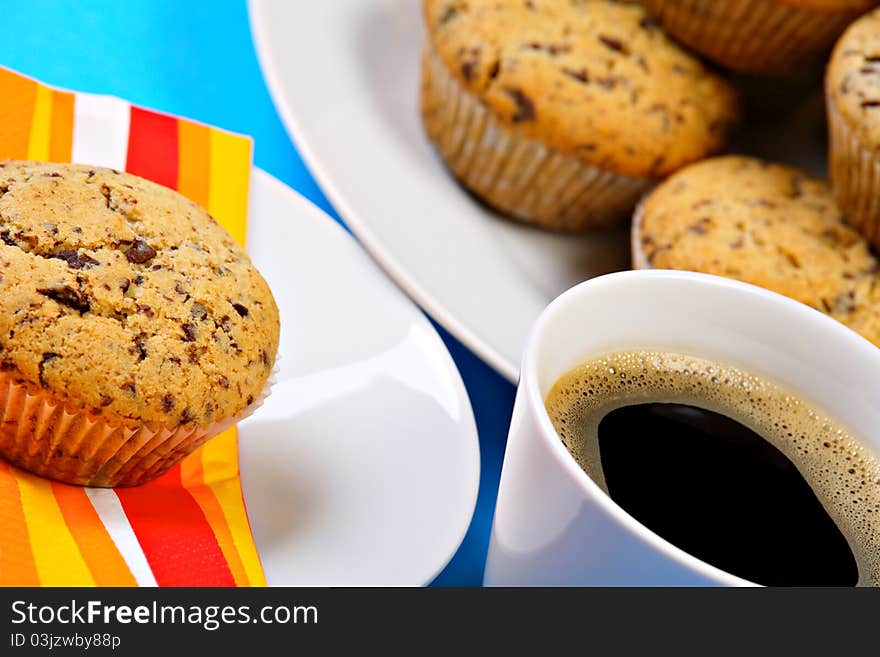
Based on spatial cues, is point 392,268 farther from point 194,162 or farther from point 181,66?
point 181,66

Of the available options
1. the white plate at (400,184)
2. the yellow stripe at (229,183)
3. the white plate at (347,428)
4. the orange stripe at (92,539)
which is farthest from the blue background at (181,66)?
the orange stripe at (92,539)

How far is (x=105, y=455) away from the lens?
790 millimetres

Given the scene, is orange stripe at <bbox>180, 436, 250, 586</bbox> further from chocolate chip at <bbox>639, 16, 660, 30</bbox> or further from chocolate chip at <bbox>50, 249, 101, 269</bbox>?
chocolate chip at <bbox>639, 16, 660, 30</bbox>

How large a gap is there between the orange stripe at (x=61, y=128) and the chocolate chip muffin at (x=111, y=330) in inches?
5.5

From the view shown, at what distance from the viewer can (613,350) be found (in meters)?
0.81

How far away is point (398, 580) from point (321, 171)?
582mm

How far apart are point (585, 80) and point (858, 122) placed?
13.5 inches

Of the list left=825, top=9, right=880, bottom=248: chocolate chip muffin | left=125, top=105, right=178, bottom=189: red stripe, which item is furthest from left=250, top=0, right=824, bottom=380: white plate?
left=825, top=9, right=880, bottom=248: chocolate chip muffin

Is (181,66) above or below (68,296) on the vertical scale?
below

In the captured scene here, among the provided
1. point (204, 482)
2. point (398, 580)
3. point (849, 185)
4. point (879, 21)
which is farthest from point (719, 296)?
point (879, 21)

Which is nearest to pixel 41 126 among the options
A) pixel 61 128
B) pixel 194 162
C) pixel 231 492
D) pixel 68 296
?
pixel 61 128

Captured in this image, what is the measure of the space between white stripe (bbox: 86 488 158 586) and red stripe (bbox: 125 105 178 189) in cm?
35

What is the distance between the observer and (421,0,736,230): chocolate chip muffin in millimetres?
1306
